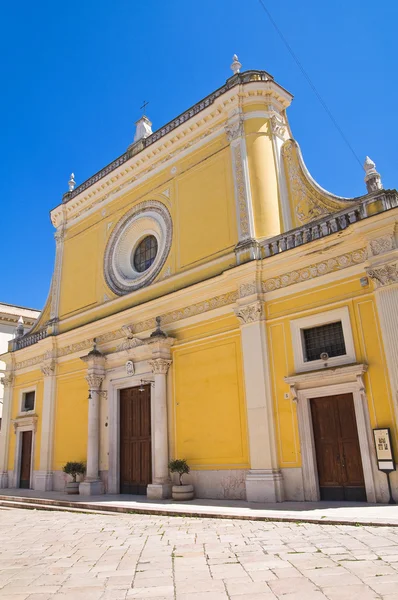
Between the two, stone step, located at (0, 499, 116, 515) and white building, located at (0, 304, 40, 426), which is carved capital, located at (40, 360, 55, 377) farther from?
white building, located at (0, 304, 40, 426)

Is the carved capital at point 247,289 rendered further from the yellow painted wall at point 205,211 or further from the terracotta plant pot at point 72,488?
the terracotta plant pot at point 72,488

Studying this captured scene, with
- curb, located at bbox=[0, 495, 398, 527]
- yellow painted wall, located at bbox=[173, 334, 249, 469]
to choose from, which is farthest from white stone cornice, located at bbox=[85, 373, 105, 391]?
curb, located at bbox=[0, 495, 398, 527]

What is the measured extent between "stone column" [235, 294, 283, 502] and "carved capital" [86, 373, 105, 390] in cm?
588

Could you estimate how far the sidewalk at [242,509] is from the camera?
7.58 meters

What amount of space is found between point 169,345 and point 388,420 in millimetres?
6369

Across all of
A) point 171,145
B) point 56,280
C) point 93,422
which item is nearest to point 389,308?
point 171,145

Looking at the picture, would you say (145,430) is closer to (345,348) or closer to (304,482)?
(304,482)

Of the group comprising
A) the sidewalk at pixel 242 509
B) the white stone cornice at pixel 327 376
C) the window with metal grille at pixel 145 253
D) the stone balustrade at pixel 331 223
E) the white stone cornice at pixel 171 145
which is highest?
the white stone cornice at pixel 171 145

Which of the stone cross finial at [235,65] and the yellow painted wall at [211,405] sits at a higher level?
the stone cross finial at [235,65]

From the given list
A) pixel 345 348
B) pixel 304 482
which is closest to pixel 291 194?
pixel 345 348

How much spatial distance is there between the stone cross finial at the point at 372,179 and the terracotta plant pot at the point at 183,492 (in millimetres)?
8180

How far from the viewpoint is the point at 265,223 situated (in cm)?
1275

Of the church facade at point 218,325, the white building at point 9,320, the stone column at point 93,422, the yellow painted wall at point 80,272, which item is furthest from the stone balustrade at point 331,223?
the white building at point 9,320

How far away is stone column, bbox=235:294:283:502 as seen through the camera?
412 inches
